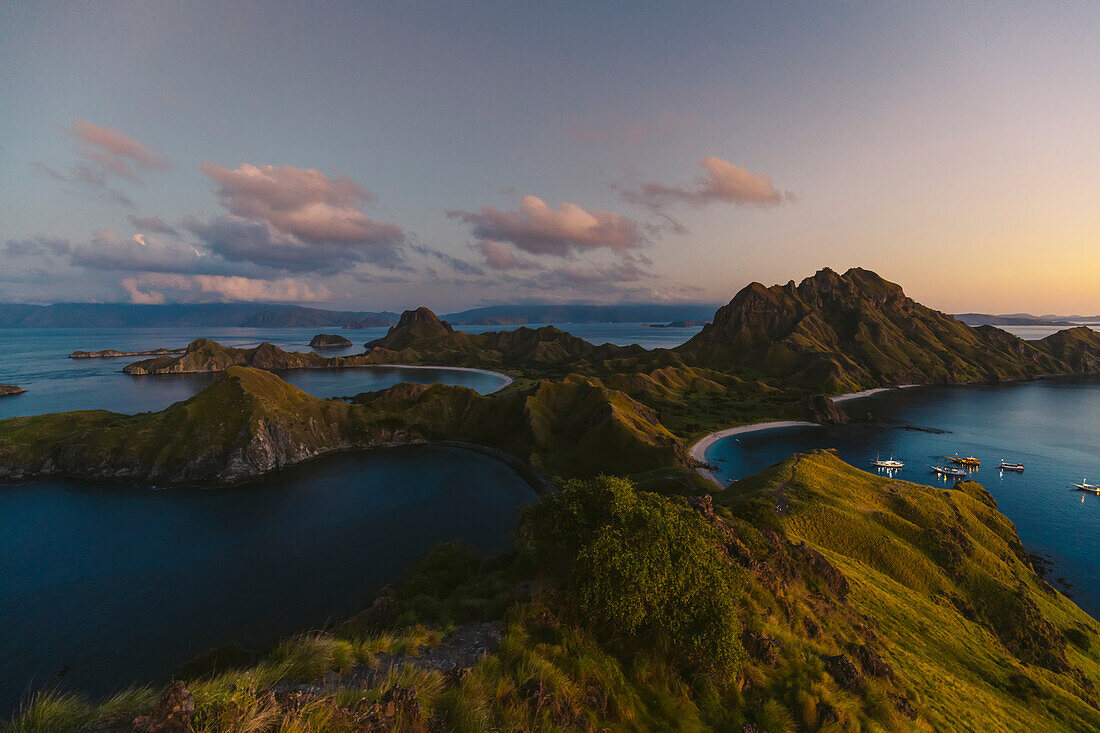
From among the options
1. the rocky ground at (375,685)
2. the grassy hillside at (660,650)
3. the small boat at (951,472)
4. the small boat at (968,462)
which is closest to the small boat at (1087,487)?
the small boat at (968,462)

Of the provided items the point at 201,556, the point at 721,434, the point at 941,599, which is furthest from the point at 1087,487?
the point at 201,556

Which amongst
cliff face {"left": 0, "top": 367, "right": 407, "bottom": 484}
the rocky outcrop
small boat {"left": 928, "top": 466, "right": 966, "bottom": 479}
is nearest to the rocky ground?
the rocky outcrop

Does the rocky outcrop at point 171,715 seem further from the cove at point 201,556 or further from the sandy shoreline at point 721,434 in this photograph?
the sandy shoreline at point 721,434

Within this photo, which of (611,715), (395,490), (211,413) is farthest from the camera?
(211,413)

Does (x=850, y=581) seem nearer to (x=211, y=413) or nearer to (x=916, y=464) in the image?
(x=916, y=464)

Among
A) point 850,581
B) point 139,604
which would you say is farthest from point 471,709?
point 139,604
